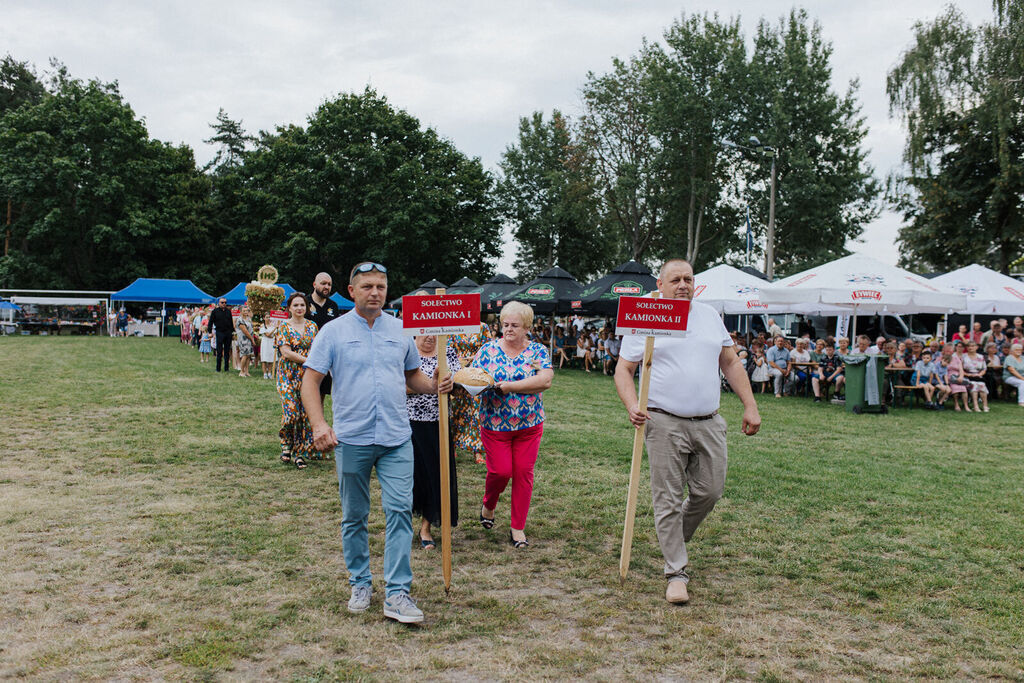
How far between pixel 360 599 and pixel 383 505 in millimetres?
544

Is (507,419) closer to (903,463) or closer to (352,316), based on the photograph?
(352,316)

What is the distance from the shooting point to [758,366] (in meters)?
16.7

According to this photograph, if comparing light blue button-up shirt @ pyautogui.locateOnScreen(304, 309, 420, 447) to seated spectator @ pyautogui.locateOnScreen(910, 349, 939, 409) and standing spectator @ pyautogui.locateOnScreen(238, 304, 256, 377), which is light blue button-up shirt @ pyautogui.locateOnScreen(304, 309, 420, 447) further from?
seated spectator @ pyautogui.locateOnScreen(910, 349, 939, 409)

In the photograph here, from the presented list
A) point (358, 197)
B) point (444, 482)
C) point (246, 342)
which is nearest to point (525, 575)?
point (444, 482)

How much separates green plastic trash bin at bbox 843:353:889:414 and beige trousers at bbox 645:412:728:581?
10.2m

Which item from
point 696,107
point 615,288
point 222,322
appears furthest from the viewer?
point 696,107

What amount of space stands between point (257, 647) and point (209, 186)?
5259 centimetres

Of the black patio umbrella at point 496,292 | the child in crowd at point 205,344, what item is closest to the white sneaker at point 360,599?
the child in crowd at point 205,344

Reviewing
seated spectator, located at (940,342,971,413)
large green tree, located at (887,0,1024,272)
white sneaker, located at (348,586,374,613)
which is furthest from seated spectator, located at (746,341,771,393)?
large green tree, located at (887,0,1024,272)

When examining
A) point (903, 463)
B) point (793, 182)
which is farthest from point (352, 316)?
point (793, 182)

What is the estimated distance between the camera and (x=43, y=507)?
19.5 ft

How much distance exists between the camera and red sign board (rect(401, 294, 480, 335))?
4.48 meters

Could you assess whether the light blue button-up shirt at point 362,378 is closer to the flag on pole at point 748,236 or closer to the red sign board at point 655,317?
the red sign board at point 655,317

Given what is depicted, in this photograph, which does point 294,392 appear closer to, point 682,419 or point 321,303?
point 321,303
